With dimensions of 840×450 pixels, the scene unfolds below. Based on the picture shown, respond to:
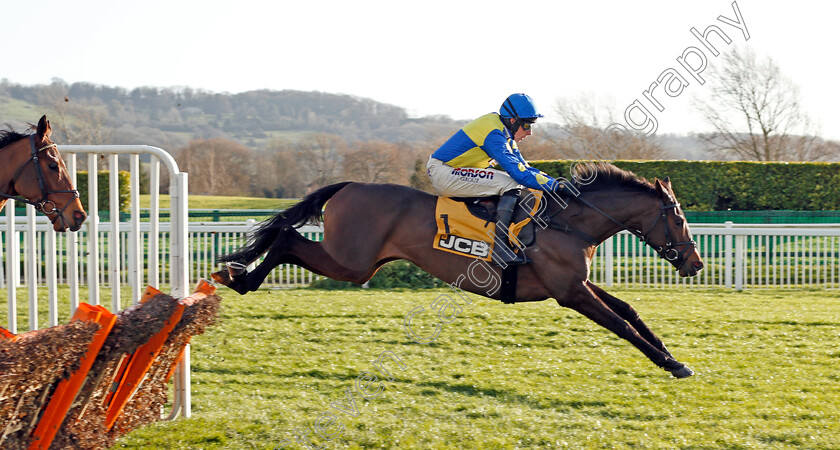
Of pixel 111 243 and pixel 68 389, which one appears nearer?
pixel 68 389

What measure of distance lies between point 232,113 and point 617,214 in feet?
224

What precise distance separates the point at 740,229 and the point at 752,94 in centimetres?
1067

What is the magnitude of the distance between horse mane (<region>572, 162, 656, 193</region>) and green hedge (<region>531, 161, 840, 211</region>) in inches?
387

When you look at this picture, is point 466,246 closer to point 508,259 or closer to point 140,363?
point 508,259

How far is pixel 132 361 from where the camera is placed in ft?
11.4

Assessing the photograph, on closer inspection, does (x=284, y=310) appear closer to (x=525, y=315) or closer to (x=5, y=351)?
(x=525, y=315)

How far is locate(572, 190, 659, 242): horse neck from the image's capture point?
4.21 meters

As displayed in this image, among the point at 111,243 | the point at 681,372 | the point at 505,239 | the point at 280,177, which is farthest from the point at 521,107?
the point at 280,177

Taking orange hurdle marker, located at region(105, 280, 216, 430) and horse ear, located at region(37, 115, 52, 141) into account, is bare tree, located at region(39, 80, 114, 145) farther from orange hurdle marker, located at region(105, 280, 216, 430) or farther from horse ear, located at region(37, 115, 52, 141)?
orange hurdle marker, located at region(105, 280, 216, 430)

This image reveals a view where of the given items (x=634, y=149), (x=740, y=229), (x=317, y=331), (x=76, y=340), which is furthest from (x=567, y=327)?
(x=634, y=149)

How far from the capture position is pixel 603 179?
4363 millimetres

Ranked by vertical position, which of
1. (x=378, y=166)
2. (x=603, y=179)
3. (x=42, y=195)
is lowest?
(x=42, y=195)

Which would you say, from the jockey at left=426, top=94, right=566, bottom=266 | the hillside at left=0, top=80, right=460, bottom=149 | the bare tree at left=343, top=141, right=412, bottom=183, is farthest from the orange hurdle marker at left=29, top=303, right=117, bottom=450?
the hillside at left=0, top=80, right=460, bottom=149

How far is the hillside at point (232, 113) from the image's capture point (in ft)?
192
